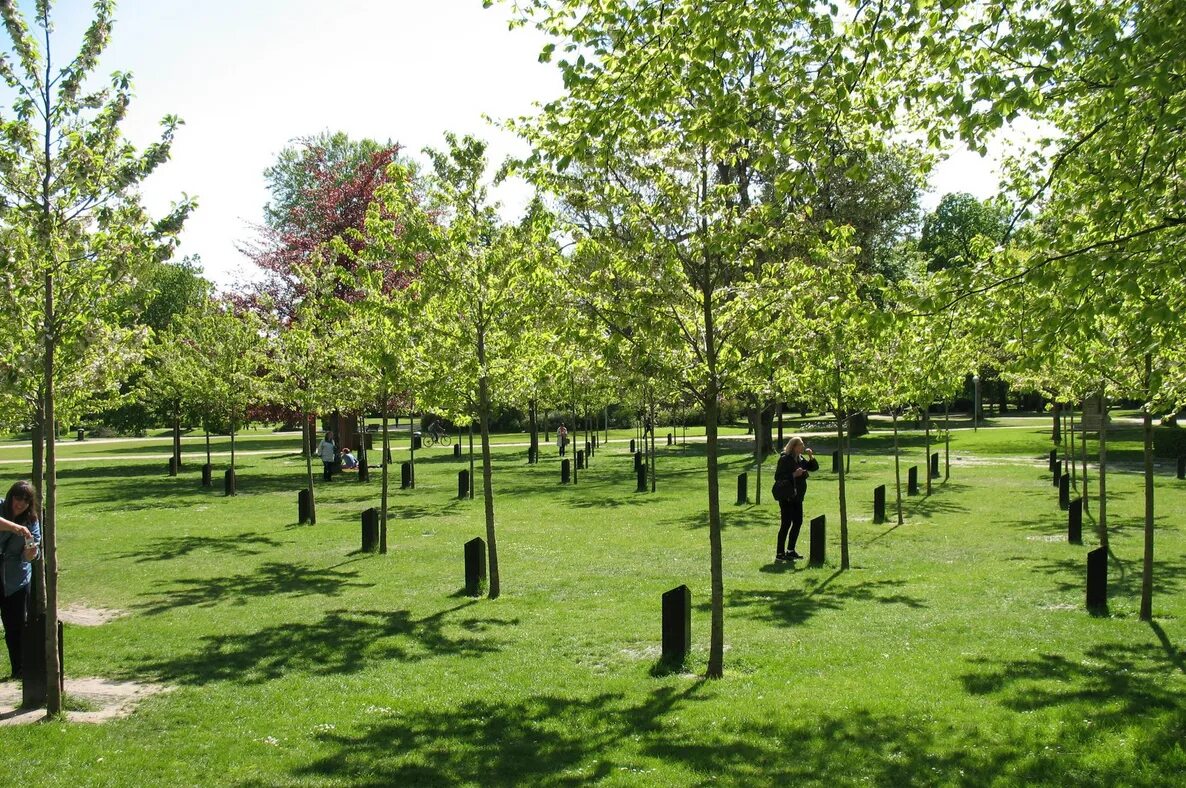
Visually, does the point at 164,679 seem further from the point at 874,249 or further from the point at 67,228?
the point at 874,249

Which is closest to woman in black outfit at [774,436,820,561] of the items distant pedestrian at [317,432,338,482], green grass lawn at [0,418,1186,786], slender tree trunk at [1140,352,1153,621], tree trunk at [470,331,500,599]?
green grass lawn at [0,418,1186,786]

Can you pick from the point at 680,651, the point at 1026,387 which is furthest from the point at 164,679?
the point at 1026,387

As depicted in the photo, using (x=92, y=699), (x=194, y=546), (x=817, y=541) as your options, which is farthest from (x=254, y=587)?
(x=817, y=541)

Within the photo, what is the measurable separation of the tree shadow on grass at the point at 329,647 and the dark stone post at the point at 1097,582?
7.11 metres

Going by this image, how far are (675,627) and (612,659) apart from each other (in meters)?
0.89

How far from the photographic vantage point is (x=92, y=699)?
8.36 meters

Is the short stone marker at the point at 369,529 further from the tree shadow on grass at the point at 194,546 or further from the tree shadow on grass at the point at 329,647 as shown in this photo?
the tree shadow on grass at the point at 329,647

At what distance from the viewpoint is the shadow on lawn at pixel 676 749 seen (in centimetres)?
623

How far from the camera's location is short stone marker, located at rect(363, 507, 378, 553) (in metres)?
17.0

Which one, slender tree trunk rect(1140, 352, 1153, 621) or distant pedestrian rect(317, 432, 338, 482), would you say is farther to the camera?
distant pedestrian rect(317, 432, 338, 482)

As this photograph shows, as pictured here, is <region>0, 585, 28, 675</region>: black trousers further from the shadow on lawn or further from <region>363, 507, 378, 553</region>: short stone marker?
<region>363, 507, 378, 553</region>: short stone marker

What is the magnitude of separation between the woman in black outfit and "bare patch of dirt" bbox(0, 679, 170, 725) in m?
9.62

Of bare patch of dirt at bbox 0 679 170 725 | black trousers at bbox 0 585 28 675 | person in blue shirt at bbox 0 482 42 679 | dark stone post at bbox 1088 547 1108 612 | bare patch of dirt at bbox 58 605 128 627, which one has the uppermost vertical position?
person in blue shirt at bbox 0 482 42 679

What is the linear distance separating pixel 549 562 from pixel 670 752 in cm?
911
